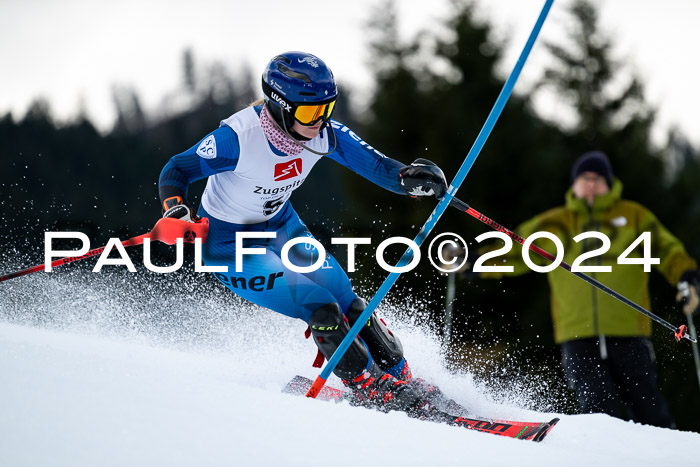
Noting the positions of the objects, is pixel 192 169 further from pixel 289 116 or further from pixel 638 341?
pixel 638 341

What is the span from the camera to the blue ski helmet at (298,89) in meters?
3.59

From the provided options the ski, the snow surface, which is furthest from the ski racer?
the snow surface

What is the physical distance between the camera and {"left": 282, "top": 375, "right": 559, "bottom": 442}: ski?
11.3 ft

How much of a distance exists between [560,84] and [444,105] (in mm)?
2498

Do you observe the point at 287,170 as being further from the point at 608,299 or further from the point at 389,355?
the point at 608,299

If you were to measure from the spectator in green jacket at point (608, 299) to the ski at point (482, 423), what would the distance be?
892 millimetres

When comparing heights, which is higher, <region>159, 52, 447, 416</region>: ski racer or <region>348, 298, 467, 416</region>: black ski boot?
<region>159, 52, 447, 416</region>: ski racer

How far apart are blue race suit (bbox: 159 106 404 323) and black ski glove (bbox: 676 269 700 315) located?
2.04 meters

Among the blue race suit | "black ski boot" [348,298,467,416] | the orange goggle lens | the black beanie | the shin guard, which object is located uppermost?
the orange goggle lens

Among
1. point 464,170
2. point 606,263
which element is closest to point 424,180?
point 464,170

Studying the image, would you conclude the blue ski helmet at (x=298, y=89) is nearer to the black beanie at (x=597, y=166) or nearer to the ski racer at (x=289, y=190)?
the ski racer at (x=289, y=190)

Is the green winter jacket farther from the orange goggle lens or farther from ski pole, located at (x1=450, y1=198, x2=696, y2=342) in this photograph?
the orange goggle lens

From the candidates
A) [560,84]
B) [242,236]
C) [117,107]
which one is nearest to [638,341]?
[242,236]

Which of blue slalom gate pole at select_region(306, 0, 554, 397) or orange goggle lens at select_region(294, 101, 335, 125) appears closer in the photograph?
blue slalom gate pole at select_region(306, 0, 554, 397)
